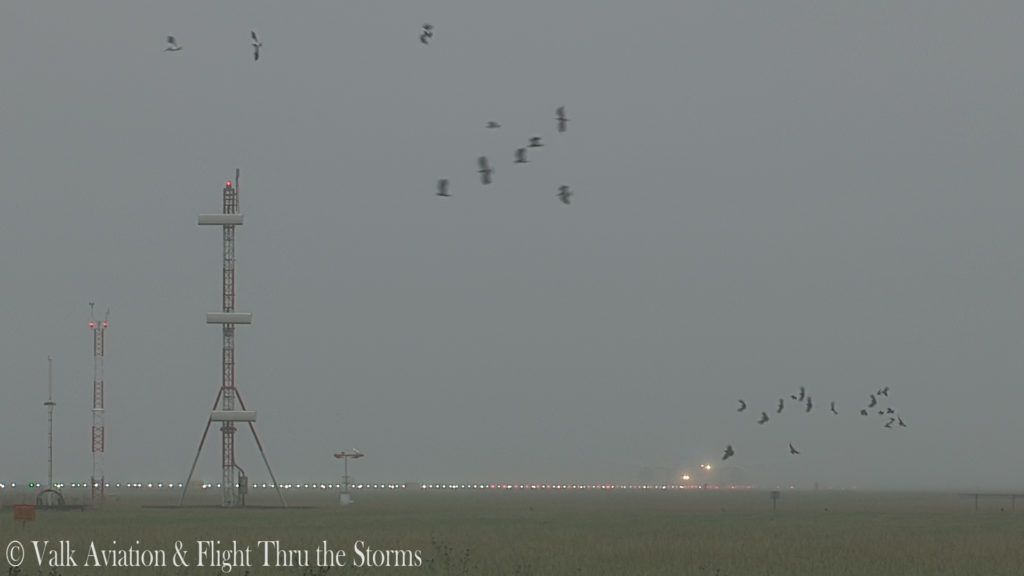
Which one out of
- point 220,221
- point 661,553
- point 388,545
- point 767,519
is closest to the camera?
point 661,553

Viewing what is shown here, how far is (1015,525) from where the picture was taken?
87188mm

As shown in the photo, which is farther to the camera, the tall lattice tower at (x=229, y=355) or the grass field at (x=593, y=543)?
the tall lattice tower at (x=229, y=355)

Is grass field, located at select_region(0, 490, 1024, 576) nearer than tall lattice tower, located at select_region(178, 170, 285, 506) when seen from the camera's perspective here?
Yes

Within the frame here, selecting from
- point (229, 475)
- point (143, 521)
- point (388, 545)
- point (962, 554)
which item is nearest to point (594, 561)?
point (388, 545)

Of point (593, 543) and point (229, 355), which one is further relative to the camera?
point (229, 355)

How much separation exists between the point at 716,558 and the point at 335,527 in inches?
1293

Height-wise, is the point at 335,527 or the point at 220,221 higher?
the point at 220,221

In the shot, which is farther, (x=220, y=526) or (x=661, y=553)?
(x=220, y=526)

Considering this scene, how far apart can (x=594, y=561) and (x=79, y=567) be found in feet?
57.0

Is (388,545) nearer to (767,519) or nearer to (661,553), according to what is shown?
(661,553)

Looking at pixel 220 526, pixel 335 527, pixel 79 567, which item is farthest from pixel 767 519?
pixel 79 567

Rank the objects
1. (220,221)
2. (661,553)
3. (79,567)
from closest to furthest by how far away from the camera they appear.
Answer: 1. (79,567)
2. (661,553)
3. (220,221)

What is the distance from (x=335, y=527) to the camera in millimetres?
79375

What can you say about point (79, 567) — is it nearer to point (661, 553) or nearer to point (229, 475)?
point (661, 553)
